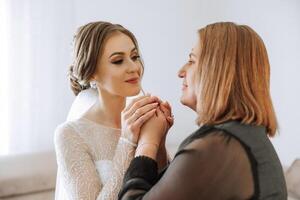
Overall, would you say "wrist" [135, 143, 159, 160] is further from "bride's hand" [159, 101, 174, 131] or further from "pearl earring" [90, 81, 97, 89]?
"pearl earring" [90, 81, 97, 89]

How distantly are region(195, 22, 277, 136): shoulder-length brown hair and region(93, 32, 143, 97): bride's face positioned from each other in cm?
40

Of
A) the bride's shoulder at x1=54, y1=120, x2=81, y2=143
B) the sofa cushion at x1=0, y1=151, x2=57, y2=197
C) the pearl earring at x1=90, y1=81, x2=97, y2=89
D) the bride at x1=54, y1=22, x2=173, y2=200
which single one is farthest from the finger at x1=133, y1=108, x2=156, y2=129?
the sofa cushion at x1=0, y1=151, x2=57, y2=197

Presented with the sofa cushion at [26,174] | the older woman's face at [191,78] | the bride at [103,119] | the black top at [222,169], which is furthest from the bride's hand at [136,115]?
the sofa cushion at [26,174]

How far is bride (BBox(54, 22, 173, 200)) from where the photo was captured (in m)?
1.12

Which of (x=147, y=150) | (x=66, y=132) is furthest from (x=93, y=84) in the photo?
(x=147, y=150)

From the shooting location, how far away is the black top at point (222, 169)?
0.82 m

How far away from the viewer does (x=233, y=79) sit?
907 millimetres

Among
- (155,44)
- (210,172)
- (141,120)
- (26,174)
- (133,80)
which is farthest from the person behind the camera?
(155,44)

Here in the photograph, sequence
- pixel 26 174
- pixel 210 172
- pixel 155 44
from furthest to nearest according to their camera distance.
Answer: pixel 155 44 < pixel 26 174 < pixel 210 172

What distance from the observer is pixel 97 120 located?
137 cm

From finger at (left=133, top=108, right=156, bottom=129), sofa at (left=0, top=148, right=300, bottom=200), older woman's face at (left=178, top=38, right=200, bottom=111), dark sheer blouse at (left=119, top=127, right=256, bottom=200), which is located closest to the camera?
dark sheer blouse at (left=119, top=127, right=256, bottom=200)

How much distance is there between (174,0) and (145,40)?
Answer: 38cm

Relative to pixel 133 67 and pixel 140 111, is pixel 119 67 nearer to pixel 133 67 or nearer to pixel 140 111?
pixel 133 67

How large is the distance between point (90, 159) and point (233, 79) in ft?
1.72
